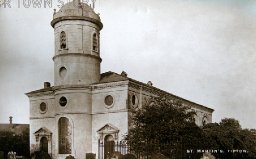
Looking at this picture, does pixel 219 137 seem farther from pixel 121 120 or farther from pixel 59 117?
pixel 59 117

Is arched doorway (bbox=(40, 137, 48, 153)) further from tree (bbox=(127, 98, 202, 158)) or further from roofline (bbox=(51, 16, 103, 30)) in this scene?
tree (bbox=(127, 98, 202, 158))

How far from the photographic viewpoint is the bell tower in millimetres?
39625

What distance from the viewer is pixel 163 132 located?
29703 millimetres

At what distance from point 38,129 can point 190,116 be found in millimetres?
17509

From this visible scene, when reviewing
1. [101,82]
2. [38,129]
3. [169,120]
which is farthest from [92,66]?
[169,120]

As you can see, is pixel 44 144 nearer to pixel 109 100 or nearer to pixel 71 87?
pixel 71 87

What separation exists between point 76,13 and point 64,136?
11.7 meters

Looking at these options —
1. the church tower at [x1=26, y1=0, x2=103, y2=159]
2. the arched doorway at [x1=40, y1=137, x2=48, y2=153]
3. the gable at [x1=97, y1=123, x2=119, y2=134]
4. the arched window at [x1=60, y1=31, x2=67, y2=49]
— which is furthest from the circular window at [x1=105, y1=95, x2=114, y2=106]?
A: the arched doorway at [x1=40, y1=137, x2=48, y2=153]

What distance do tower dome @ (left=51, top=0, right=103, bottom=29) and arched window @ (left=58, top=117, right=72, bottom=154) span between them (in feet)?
31.5

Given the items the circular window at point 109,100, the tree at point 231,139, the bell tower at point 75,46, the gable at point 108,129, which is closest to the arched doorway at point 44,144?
the bell tower at point 75,46

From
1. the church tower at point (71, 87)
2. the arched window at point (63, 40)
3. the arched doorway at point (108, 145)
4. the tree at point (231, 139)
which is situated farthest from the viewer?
the tree at point (231, 139)

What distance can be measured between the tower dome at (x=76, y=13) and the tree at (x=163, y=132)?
12.9 metres

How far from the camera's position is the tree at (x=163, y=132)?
93.6 ft

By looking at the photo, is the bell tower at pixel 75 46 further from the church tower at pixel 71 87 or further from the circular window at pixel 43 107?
the circular window at pixel 43 107
